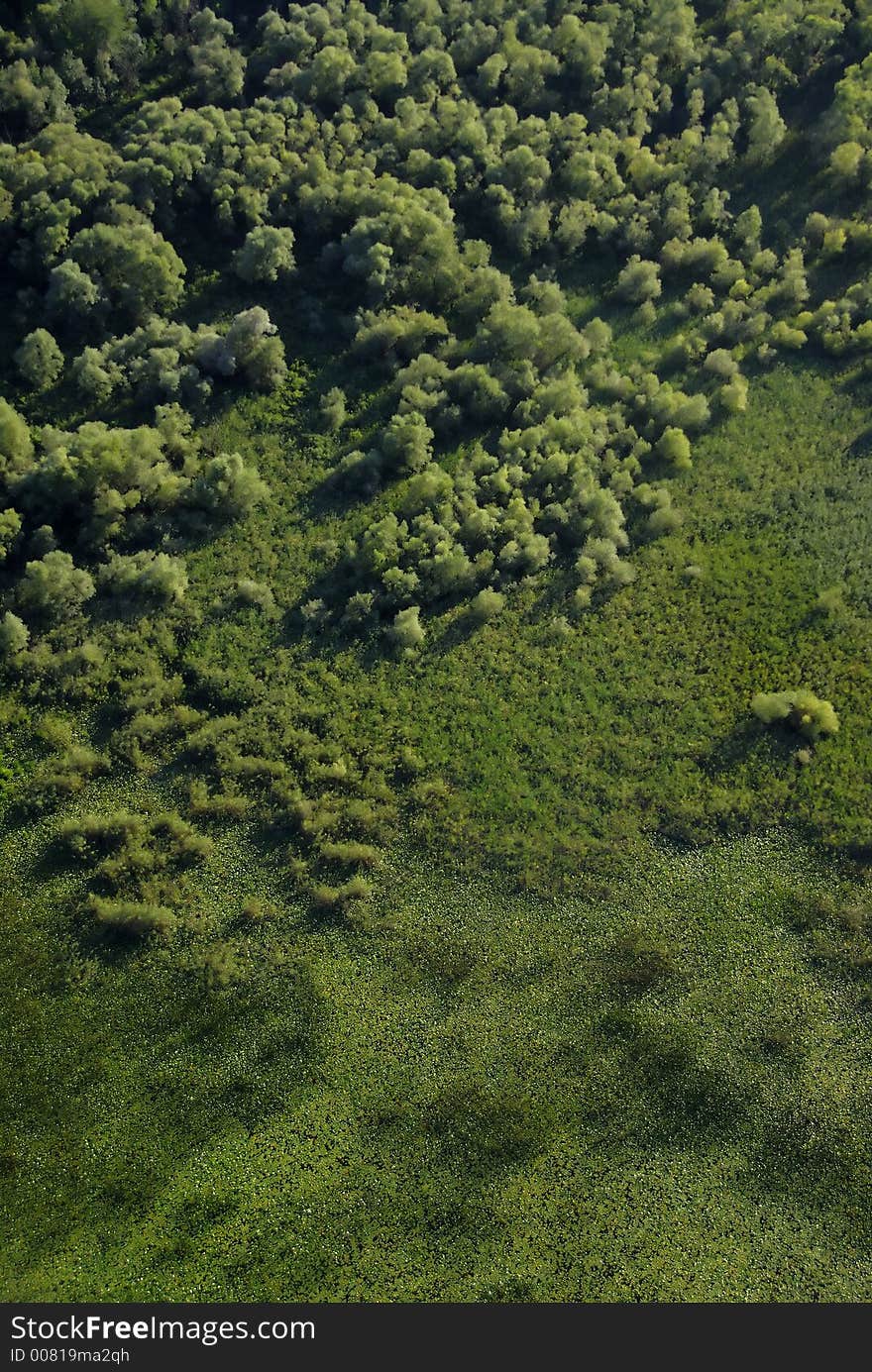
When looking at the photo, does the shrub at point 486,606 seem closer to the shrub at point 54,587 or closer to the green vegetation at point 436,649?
the green vegetation at point 436,649

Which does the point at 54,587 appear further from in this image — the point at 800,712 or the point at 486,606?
the point at 800,712

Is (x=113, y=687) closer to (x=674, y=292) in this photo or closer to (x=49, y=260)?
(x=49, y=260)

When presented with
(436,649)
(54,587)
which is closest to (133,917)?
(54,587)

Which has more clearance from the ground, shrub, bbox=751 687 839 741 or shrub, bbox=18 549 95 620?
shrub, bbox=18 549 95 620

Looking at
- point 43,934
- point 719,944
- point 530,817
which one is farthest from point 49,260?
point 719,944

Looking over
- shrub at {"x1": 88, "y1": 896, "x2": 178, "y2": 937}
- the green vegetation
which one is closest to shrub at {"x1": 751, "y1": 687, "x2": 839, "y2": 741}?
the green vegetation

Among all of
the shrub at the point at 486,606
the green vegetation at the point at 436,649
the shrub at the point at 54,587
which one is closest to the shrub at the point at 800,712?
the green vegetation at the point at 436,649

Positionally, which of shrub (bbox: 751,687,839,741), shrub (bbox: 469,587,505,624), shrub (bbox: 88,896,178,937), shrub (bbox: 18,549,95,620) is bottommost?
shrub (bbox: 88,896,178,937)

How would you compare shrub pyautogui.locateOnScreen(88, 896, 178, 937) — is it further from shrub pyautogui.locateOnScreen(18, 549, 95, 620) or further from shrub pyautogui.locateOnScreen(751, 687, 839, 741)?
shrub pyautogui.locateOnScreen(751, 687, 839, 741)

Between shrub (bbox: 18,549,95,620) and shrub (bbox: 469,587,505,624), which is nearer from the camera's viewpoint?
shrub (bbox: 18,549,95,620)
